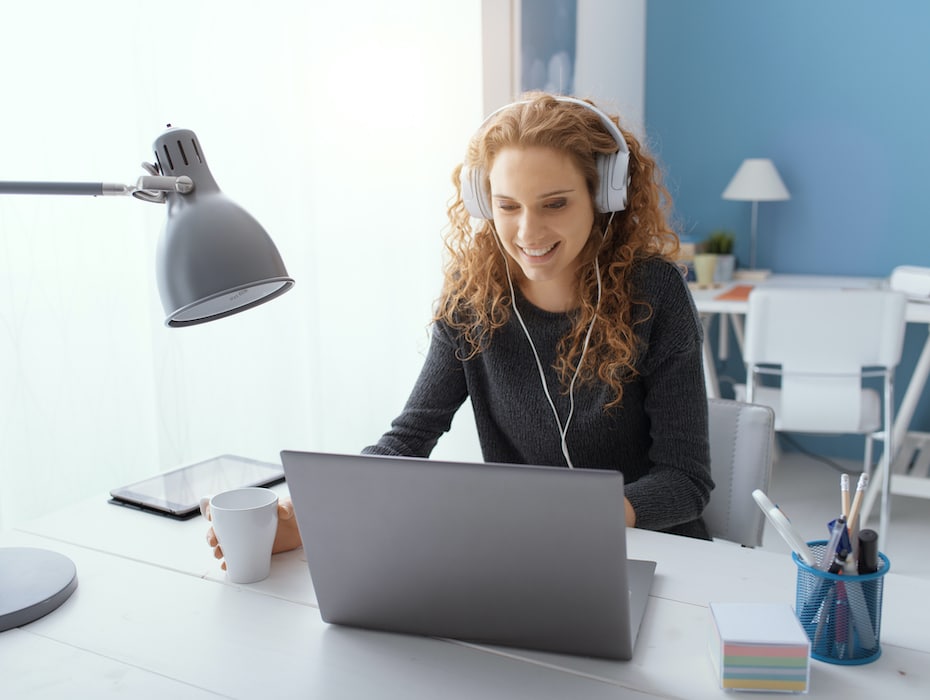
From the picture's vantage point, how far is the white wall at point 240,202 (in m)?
1.69

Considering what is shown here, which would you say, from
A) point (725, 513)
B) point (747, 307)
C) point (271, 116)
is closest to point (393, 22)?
point (271, 116)

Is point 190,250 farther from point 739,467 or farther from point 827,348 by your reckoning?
point 827,348

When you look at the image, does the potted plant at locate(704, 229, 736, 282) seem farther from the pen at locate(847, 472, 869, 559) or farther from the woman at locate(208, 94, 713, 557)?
the pen at locate(847, 472, 869, 559)

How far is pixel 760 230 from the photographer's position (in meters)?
3.51

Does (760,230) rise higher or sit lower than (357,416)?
higher

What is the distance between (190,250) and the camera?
850 millimetres

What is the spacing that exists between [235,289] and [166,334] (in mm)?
1210

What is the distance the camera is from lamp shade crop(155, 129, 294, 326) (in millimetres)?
846

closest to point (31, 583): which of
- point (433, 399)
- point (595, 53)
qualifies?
point (433, 399)

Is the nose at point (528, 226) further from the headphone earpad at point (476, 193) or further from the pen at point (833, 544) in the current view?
the pen at point (833, 544)

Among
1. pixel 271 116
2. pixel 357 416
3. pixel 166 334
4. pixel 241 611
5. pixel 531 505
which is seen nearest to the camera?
pixel 531 505

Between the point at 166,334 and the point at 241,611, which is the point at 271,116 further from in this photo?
the point at 241,611

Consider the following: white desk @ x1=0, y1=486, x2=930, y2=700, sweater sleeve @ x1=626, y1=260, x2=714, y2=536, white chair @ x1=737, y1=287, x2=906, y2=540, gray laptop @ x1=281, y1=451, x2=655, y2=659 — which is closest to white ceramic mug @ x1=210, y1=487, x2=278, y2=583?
white desk @ x1=0, y1=486, x2=930, y2=700

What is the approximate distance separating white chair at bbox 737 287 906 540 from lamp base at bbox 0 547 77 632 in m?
1.94
